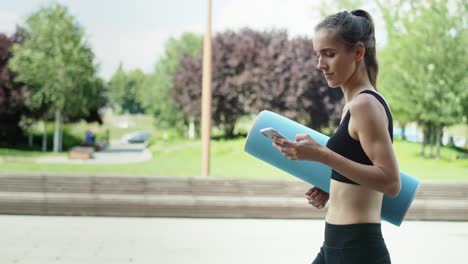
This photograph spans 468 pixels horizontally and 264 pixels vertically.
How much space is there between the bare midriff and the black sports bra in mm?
29

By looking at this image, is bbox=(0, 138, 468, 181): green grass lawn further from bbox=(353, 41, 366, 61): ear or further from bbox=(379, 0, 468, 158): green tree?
bbox=(353, 41, 366, 61): ear

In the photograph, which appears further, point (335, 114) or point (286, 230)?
point (335, 114)

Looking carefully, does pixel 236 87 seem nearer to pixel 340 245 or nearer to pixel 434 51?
pixel 434 51

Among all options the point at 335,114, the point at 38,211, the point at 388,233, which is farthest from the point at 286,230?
the point at 335,114

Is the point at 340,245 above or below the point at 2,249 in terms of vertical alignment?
above

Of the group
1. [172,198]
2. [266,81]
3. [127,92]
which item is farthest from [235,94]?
[127,92]

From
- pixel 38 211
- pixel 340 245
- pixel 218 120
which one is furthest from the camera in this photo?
pixel 218 120

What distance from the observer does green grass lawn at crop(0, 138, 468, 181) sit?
30.1m

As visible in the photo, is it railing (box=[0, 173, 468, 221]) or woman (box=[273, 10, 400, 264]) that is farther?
railing (box=[0, 173, 468, 221])

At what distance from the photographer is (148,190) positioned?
12.8 meters

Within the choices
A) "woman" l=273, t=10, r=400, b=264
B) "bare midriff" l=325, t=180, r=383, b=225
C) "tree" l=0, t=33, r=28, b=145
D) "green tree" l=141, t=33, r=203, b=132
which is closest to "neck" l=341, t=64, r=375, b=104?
"woman" l=273, t=10, r=400, b=264

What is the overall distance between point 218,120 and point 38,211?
33815 millimetres

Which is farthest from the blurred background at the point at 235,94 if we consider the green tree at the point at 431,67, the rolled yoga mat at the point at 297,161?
the rolled yoga mat at the point at 297,161

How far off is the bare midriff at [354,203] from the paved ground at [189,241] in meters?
5.63
